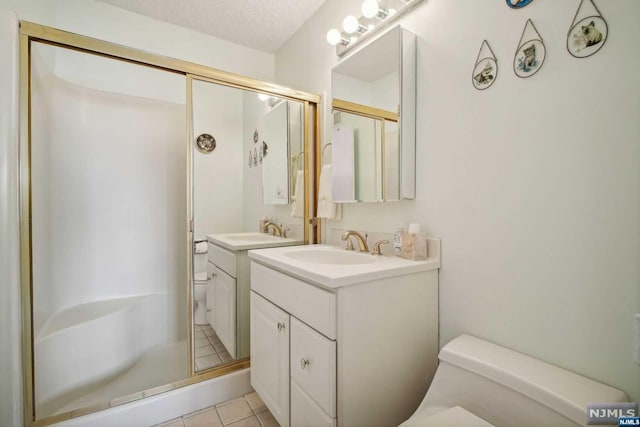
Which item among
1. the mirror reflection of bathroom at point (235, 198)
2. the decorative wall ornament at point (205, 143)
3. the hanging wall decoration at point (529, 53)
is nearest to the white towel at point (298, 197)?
the mirror reflection of bathroom at point (235, 198)

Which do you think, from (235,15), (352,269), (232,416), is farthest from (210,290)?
(235,15)

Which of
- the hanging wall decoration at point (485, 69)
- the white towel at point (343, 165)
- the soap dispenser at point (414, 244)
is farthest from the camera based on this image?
the white towel at point (343, 165)

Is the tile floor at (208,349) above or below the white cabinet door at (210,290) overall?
below

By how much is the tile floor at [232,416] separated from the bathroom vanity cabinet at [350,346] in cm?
24

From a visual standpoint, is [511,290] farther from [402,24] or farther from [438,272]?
[402,24]

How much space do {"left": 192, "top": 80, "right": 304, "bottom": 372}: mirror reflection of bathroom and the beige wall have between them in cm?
93

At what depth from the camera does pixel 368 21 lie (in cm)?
154

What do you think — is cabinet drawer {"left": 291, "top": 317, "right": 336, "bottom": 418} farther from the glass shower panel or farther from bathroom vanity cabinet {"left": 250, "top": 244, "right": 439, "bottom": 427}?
A: the glass shower panel

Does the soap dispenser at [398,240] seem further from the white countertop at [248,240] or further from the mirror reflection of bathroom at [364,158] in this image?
the white countertop at [248,240]

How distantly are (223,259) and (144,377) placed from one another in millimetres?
839

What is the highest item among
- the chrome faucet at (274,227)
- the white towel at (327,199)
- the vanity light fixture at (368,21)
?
the vanity light fixture at (368,21)

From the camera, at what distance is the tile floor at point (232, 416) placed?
4.79 feet

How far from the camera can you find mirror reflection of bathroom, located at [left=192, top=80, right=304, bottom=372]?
1640 mm

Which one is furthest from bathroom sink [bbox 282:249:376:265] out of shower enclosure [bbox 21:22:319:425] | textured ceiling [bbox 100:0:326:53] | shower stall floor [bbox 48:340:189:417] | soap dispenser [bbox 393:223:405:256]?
textured ceiling [bbox 100:0:326:53]
